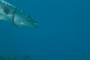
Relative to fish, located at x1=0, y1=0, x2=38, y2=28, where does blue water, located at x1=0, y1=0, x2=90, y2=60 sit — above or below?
above

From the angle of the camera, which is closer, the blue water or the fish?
the fish

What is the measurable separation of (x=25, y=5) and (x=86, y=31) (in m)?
29.3

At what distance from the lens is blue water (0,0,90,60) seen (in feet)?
208

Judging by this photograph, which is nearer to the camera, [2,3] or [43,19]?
[2,3]

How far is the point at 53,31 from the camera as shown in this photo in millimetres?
98625

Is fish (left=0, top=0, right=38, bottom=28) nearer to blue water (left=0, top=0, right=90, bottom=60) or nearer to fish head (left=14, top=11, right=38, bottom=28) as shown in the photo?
fish head (left=14, top=11, right=38, bottom=28)

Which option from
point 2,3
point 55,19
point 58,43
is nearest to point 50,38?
point 58,43

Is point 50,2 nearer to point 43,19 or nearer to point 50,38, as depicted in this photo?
point 43,19

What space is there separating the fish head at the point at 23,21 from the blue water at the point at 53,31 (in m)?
50.7

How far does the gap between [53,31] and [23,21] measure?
95.7 metres

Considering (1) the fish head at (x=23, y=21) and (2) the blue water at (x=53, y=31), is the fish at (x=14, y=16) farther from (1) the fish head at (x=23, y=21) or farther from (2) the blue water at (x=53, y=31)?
(2) the blue water at (x=53, y=31)

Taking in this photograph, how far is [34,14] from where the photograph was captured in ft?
292

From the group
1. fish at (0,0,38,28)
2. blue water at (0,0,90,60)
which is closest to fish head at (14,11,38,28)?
fish at (0,0,38,28)

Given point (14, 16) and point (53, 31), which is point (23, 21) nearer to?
point (14, 16)
